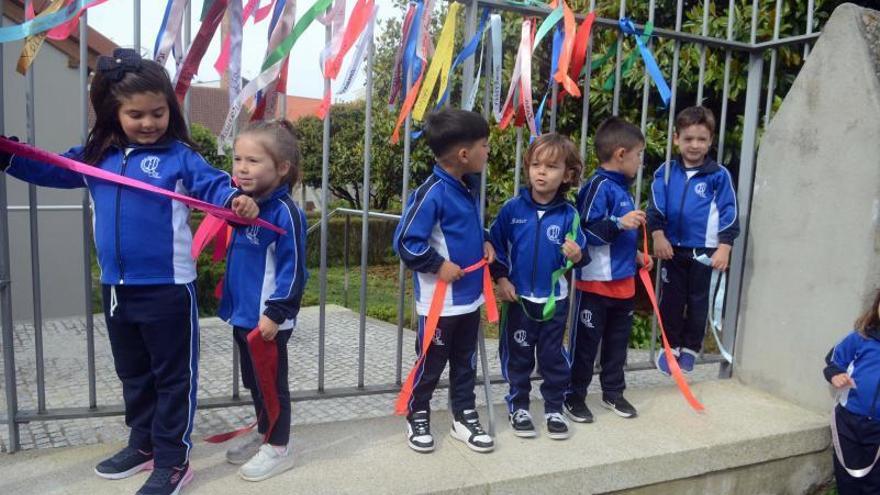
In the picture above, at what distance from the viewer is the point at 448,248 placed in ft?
8.84

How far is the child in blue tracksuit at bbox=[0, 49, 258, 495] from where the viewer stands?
2211 millimetres

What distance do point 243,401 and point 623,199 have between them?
1950mm

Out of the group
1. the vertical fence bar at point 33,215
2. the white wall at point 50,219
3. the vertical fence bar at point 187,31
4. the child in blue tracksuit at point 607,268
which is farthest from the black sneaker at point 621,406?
the white wall at point 50,219

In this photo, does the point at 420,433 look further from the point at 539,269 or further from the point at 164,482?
the point at 164,482

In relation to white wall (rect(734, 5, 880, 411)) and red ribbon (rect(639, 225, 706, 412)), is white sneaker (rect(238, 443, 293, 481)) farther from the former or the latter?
white wall (rect(734, 5, 880, 411))

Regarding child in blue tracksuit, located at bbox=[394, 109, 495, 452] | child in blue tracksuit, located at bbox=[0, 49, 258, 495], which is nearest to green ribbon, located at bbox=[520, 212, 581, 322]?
child in blue tracksuit, located at bbox=[394, 109, 495, 452]

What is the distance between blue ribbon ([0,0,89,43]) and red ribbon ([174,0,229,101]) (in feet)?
1.24

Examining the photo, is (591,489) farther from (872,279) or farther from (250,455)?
(872,279)

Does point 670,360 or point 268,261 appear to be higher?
point 268,261

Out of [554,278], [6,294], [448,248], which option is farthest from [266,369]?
[554,278]

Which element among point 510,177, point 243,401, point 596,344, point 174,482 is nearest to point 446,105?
point 596,344

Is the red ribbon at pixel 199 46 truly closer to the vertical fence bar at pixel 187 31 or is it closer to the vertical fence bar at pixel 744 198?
the vertical fence bar at pixel 187 31

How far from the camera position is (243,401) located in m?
2.89

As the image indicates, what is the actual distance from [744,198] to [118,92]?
3.26 m
